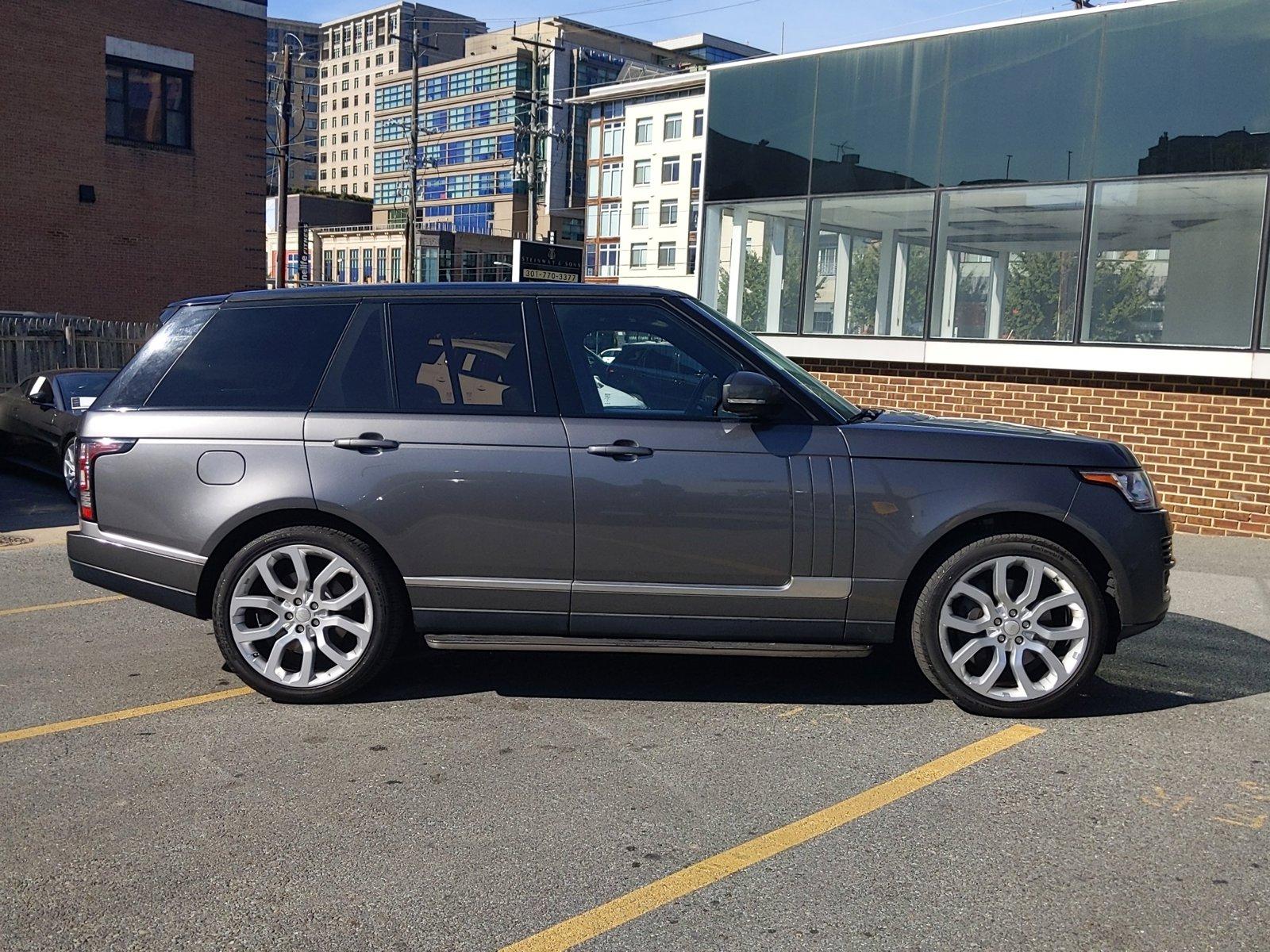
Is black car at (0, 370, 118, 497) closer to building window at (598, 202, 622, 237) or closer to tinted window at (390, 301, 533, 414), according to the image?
tinted window at (390, 301, 533, 414)

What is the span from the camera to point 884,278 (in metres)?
13.6

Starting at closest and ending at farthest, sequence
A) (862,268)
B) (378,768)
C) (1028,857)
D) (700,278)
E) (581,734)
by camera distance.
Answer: (1028,857), (378,768), (581,734), (862,268), (700,278)

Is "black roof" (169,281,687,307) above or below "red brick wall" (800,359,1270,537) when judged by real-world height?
above

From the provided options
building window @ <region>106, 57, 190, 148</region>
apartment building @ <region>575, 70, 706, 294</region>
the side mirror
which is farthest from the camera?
apartment building @ <region>575, 70, 706, 294</region>

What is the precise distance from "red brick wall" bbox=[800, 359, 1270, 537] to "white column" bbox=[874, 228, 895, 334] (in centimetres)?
133

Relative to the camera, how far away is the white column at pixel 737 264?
15000 millimetres

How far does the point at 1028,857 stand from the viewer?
12.3 ft

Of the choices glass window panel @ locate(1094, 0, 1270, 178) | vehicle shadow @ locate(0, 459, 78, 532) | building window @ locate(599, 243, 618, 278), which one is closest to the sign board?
vehicle shadow @ locate(0, 459, 78, 532)

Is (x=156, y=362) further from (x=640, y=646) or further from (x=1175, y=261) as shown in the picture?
(x=1175, y=261)

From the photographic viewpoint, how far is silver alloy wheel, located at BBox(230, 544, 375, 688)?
5164 millimetres

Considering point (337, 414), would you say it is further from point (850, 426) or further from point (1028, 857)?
point (1028, 857)

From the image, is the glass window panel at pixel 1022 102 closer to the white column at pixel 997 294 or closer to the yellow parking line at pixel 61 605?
the white column at pixel 997 294

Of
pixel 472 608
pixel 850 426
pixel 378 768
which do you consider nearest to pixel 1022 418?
pixel 850 426

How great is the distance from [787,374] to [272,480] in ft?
7.47
